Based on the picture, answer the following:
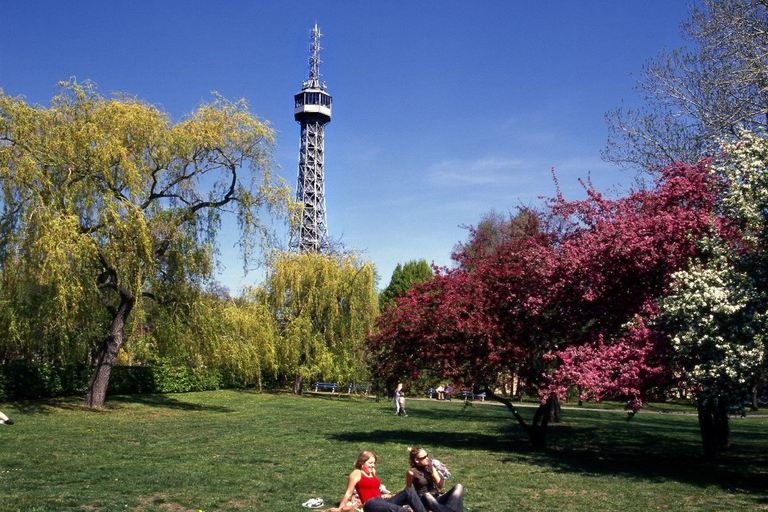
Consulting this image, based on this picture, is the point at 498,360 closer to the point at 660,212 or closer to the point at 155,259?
the point at 660,212

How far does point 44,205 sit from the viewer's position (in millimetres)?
22391

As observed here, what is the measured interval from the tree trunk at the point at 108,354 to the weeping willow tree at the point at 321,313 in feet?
46.1

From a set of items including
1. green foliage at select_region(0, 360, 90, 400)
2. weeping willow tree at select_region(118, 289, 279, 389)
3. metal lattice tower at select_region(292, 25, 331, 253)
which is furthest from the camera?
metal lattice tower at select_region(292, 25, 331, 253)

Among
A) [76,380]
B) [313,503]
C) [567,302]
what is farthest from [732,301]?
[76,380]

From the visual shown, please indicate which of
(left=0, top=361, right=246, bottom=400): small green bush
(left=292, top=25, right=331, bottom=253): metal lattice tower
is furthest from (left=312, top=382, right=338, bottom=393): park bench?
(left=292, top=25, right=331, bottom=253): metal lattice tower

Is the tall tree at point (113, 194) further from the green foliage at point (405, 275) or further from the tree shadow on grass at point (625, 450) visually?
the green foliage at point (405, 275)

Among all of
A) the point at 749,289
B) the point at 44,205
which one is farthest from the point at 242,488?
the point at 44,205

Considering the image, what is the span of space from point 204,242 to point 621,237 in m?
16.1

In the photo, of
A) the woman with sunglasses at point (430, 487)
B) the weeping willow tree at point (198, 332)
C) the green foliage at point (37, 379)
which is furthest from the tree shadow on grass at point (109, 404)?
the woman with sunglasses at point (430, 487)

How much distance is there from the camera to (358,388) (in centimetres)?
4591

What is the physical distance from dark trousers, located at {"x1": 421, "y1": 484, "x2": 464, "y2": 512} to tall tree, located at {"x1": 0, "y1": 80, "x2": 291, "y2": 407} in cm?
1633

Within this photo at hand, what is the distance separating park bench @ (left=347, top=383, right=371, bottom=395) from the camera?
4482 cm

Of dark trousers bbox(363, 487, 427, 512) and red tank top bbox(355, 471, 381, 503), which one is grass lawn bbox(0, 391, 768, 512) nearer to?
red tank top bbox(355, 471, 381, 503)

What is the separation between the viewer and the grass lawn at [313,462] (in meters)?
10.9
